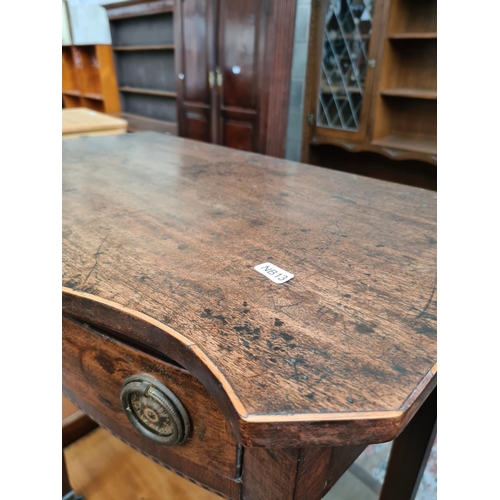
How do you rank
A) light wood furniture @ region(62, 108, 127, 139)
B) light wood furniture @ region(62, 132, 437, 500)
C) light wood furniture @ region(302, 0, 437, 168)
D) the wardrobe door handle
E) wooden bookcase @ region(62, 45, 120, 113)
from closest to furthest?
1. light wood furniture @ region(62, 132, 437, 500)
2. light wood furniture @ region(62, 108, 127, 139)
3. light wood furniture @ region(302, 0, 437, 168)
4. the wardrobe door handle
5. wooden bookcase @ region(62, 45, 120, 113)

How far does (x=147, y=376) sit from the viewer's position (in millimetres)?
453

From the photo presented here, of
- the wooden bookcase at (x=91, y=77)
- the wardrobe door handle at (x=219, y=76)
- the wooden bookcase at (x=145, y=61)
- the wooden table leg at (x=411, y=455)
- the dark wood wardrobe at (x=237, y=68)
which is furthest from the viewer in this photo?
the wooden bookcase at (x=91, y=77)

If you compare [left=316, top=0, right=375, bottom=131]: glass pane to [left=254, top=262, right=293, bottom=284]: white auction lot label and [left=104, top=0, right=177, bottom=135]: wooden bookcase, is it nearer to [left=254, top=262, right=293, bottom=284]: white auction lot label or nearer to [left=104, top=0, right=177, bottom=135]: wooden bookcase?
[left=104, top=0, right=177, bottom=135]: wooden bookcase

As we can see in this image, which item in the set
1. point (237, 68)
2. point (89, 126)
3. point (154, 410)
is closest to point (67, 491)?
point (154, 410)

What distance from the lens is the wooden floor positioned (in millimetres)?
978

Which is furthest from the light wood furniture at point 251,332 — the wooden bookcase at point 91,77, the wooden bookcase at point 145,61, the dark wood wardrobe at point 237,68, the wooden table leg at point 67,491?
the wooden bookcase at point 91,77

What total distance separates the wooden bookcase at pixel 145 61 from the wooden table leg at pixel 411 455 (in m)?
2.91

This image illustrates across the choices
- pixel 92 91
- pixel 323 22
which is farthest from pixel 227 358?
pixel 92 91

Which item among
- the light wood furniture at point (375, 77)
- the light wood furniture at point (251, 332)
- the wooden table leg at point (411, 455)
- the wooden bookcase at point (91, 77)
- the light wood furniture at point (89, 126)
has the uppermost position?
the wooden bookcase at point (91, 77)

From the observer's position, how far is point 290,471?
367 mm

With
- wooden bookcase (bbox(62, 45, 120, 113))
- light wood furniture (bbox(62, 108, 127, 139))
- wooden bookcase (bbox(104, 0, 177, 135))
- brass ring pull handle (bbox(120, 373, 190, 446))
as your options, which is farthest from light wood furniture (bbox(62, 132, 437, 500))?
wooden bookcase (bbox(62, 45, 120, 113))

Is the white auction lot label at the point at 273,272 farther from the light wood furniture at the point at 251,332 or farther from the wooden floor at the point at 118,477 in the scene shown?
the wooden floor at the point at 118,477

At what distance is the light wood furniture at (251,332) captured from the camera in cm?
32

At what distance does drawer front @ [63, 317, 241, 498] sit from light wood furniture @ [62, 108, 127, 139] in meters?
1.23
